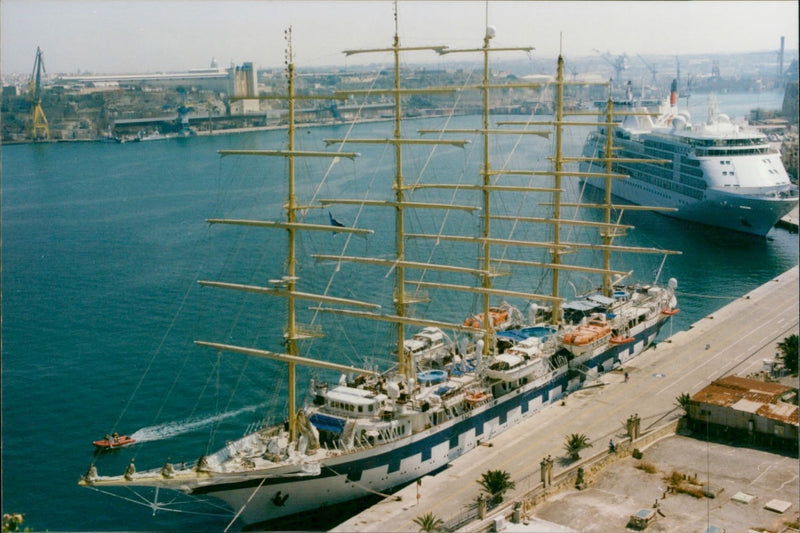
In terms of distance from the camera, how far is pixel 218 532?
3350cm

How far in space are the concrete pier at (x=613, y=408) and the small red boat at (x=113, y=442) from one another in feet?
45.8

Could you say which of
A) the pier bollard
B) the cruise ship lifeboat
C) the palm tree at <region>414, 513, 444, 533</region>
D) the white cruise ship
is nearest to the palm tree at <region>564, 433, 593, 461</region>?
the pier bollard

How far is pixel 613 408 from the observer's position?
134ft

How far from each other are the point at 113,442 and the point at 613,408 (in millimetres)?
23718

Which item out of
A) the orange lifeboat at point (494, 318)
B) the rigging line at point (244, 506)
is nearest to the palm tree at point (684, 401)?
the orange lifeboat at point (494, 318)

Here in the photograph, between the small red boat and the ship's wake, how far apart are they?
53 cm

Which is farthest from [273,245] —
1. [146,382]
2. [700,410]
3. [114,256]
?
[700,410]

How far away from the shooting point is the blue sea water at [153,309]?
38.8 meters

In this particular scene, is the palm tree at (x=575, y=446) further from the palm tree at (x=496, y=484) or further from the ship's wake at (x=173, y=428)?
the ship's wake at (x=173, y=428)

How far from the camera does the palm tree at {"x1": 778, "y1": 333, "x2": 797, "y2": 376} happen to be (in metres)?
44.0

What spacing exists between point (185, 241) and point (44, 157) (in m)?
77.5

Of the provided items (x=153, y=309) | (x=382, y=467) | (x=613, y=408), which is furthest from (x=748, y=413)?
(x=153, y=309)

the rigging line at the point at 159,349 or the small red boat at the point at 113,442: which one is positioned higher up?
the rigging line at the point at 159,349

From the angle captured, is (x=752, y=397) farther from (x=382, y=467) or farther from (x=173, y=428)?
(x=173, y=428)
